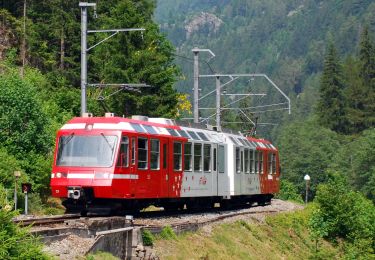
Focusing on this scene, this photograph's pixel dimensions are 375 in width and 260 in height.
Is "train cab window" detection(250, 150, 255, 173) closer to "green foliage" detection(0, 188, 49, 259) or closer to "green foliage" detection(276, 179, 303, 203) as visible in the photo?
"green foliage" detection(0, 188, 49, 259)

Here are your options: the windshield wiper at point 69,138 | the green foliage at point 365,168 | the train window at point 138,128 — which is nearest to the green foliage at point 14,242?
the windshield wiper at point 69,138

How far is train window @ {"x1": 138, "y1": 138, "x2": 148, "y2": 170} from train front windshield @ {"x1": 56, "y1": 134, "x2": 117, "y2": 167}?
1330 millimetres

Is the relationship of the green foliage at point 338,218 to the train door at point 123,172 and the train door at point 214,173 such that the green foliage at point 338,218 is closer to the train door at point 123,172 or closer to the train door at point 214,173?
the train door at point 214,173

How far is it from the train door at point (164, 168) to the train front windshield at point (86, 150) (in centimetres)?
321

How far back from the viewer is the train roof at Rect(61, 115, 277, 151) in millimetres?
27000

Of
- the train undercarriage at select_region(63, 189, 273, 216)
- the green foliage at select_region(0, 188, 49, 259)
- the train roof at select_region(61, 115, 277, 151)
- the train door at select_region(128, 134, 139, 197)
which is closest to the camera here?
the green foliage at select_region(0, 188, 49, 259)

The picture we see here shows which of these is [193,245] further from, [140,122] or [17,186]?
[17,186]

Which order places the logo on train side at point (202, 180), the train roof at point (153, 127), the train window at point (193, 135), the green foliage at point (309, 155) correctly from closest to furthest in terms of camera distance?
the train roof at point (153, 127), the train window at point (193, 135), the logo on train side at point (202, 180), the green foliage at point (309, 155)

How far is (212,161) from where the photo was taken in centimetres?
3538

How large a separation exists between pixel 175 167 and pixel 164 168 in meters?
1.16

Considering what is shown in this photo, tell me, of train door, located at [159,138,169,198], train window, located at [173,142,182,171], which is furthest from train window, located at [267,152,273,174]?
train door, located at [159,138,169,198]

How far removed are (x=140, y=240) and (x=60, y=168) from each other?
475 cm

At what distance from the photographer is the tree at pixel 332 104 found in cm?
13888

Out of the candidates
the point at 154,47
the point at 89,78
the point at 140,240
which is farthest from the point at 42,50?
the point at 140,240
